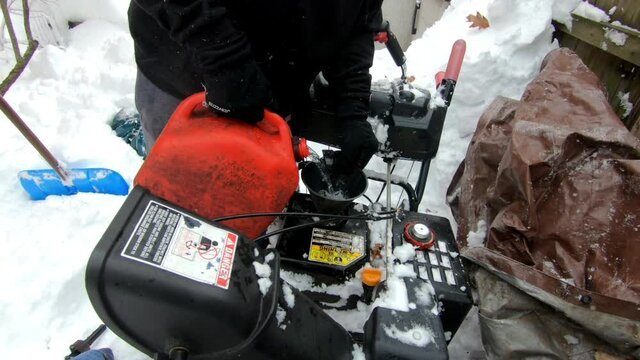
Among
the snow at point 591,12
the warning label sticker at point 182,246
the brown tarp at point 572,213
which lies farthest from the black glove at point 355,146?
the snow at point 591,12

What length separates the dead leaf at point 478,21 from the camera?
111 inches

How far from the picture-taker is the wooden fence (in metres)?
1.97

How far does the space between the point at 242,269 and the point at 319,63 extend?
90 centimetres

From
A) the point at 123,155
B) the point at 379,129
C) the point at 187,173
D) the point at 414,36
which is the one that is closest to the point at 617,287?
the point at 379,129

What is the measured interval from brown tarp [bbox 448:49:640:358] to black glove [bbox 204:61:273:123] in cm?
88

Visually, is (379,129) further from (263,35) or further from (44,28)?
(44,28)

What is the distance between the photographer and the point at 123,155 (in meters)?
2.38

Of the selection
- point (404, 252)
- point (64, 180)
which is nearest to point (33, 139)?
point (64, 180)

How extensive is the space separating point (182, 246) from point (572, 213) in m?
1.24

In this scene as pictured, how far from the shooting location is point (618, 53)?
80.4 inches

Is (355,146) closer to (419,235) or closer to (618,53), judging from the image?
(419,235)

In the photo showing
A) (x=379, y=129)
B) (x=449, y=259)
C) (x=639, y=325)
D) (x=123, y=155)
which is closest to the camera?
(x=639, y=325)

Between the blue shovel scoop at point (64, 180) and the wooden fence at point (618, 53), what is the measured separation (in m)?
2.85

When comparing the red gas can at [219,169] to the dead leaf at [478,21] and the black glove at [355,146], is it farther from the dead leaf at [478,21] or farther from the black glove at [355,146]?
the dead leaf at [478,21]
